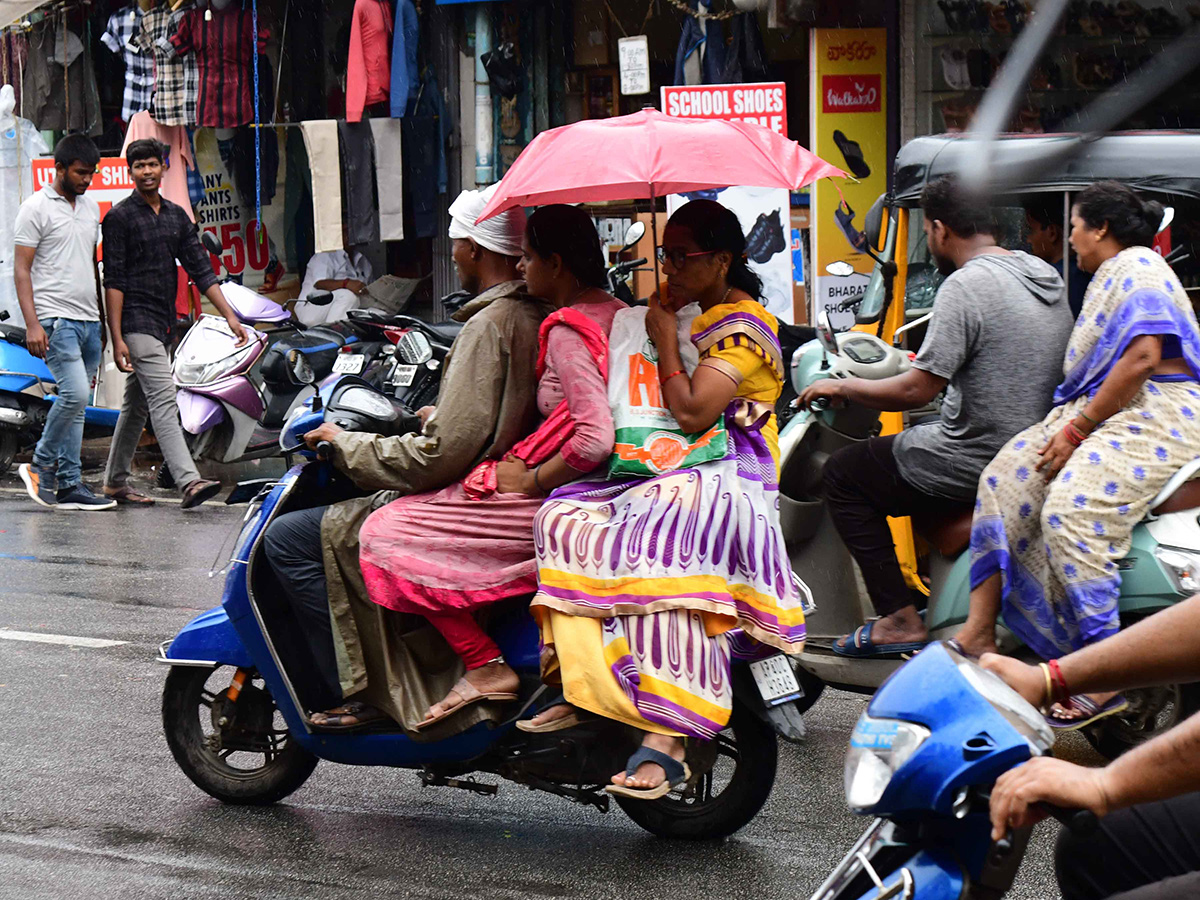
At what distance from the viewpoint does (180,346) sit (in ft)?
32.5

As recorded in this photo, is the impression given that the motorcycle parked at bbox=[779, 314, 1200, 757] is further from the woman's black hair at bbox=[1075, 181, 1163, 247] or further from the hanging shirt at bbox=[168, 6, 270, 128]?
the hanging shirt at bbox=[168, 6, 270, 128]

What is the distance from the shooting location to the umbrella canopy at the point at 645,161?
13.0 feet

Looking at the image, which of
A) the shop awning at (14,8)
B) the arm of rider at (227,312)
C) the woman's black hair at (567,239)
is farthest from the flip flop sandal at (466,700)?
the shop awning at (14,8)

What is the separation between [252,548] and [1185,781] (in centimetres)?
283

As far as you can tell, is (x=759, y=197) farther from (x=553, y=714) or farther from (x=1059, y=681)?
(x=1059, y=681)

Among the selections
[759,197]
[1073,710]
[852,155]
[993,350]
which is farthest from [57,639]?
[852,155]

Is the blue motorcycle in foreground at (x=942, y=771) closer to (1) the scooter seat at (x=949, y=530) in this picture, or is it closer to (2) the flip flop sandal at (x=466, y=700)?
(2) the flip flop sandal at (x=466, y=700)

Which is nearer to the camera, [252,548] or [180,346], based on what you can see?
[252,548]

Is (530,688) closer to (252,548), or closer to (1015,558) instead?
(252,548)

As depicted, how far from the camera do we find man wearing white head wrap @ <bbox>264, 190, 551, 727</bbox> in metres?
4.10

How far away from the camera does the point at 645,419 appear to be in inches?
157

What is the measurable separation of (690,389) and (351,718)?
4.28ft

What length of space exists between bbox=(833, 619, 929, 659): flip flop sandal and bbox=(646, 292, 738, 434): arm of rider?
1.33 metres

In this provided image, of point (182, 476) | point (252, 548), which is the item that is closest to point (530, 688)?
point (252, 548)
